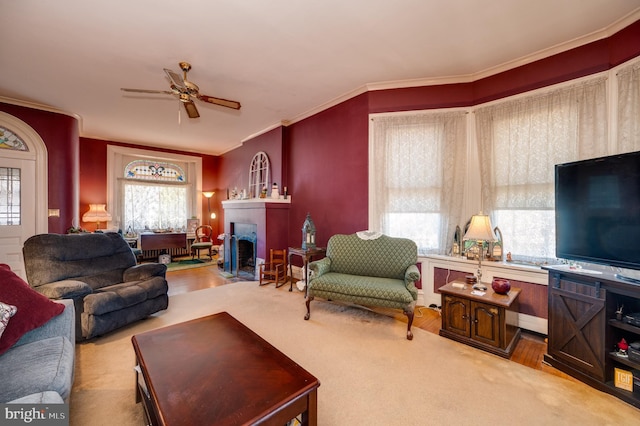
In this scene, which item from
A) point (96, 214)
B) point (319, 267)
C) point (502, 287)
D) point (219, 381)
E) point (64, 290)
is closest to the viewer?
point (219, 381)

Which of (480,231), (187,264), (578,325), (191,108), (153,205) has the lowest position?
(187,264)

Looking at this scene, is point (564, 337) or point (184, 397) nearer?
point (184, 397)

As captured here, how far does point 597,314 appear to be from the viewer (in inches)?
76.2

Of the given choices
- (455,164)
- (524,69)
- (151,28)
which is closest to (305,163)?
(455,164)

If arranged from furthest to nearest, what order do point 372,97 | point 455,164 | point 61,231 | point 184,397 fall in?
point 61,231
point 372,97
point 455,164
point 184,397

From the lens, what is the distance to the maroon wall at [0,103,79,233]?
4371mm

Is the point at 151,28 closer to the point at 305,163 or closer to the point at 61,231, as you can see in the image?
the point at 305,163

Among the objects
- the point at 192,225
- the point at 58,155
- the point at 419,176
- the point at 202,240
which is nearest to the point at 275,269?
the point at 419,176

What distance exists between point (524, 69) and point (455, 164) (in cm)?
121

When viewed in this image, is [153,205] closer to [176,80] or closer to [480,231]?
[176,80]

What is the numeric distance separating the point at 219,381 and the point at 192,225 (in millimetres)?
6804

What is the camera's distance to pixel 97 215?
19.4 ft

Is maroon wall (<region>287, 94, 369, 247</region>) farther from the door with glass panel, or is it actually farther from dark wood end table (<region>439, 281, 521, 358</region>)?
the door with glass panel

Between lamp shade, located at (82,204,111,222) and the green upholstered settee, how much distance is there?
558cm
